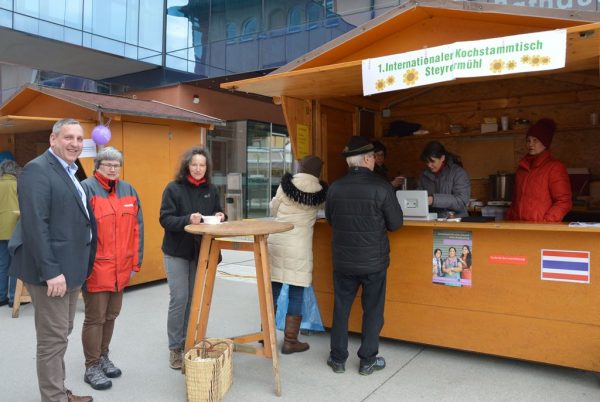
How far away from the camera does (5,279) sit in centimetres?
568

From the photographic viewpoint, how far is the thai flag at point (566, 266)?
11.1 feet

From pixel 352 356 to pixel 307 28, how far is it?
9.97m

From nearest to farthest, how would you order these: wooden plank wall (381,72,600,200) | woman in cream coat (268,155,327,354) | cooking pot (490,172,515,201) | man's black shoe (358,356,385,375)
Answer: man's black shoe (358,356,385,375), woman in cream coat (268,155,327,354), wooden plank wall (381,72,600,200), cooking pot (490,172,515,201)

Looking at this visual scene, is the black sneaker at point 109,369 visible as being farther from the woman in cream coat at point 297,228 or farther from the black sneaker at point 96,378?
the woman in cream coat at point 297,228

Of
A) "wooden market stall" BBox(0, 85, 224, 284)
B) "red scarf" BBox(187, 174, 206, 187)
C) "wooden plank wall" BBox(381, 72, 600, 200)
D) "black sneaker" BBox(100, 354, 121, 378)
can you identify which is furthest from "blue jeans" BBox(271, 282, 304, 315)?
"wooden plank wall" BBox(381, 72, 600, 200)

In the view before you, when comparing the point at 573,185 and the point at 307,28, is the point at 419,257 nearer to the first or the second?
the point at 573,185

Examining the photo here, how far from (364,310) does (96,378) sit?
1904mm

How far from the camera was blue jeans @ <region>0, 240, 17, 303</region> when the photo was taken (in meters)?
5.52

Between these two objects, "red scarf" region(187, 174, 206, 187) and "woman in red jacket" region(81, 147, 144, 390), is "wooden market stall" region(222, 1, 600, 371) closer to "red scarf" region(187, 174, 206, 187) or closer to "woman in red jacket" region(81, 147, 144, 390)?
"red scarf" region(187, 174, 206, 187)

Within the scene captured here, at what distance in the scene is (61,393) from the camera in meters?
2.81

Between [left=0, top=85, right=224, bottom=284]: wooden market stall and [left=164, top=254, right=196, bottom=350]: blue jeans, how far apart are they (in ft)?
7.57

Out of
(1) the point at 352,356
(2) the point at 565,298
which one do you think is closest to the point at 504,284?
(2) the point at 565,298

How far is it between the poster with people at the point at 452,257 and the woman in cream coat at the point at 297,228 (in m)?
0.97

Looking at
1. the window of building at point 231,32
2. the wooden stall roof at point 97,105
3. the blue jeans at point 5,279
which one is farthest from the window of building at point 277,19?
the blue jeans at point 5,279
